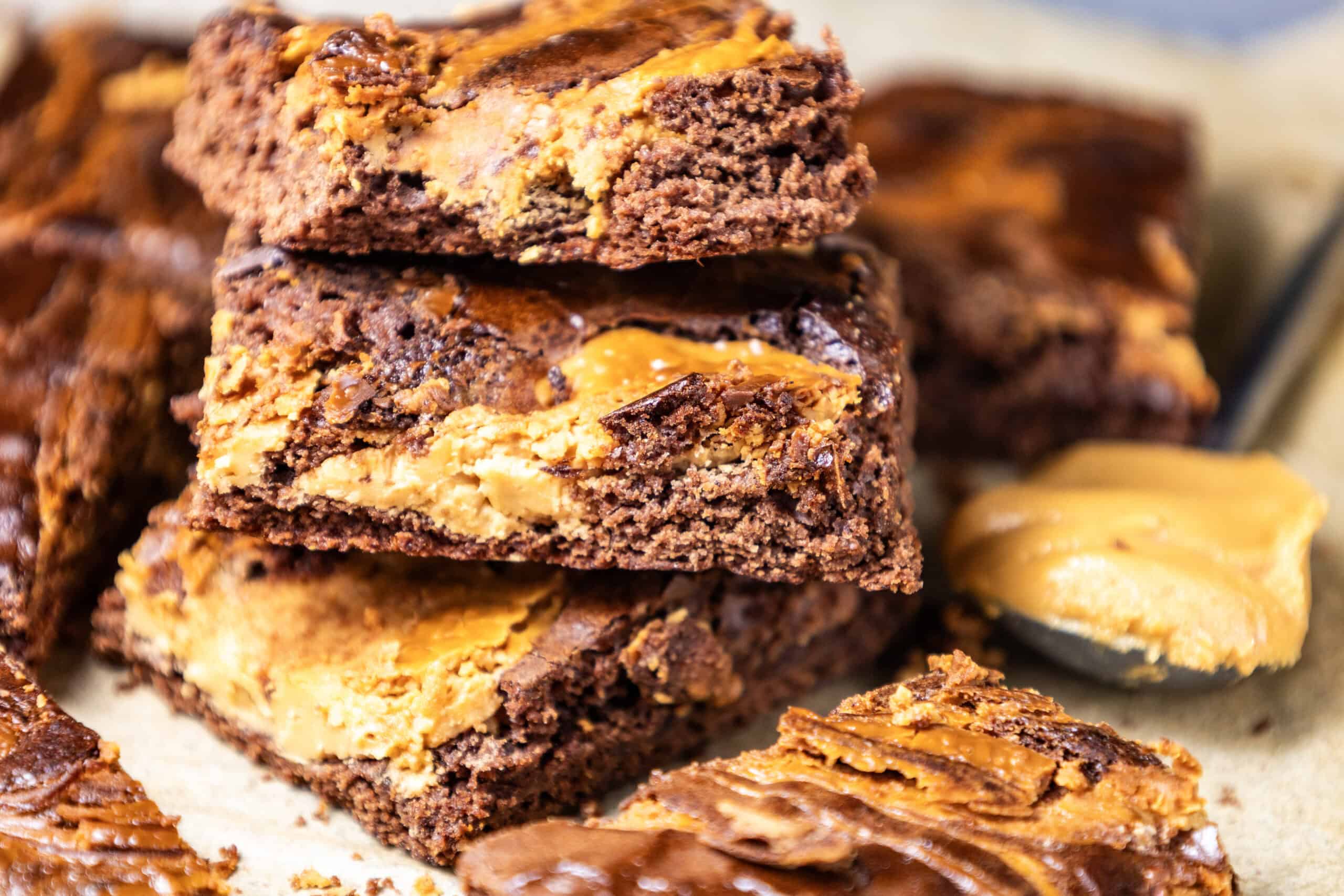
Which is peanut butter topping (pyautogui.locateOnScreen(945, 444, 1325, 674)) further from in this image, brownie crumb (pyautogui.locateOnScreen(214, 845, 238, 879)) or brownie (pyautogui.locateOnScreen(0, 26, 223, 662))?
brownie (pyautogui.locateOnScreen(0, 26, 223, 662))

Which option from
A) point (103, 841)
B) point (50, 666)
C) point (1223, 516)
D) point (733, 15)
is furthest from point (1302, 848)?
point (50, 666)

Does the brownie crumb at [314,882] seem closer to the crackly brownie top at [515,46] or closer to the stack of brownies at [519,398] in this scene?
the stack of brownies at [519,398]

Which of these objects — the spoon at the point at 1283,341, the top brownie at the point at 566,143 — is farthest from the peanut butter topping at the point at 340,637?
the spoon at the point at 1283,341

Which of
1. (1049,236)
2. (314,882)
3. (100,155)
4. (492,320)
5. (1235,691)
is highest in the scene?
(100,155)

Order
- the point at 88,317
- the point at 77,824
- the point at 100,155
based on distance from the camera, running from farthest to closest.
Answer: the point at 100,155, the point at 88,317, the point at 77,824

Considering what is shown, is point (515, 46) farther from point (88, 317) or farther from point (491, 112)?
point (88, 317)

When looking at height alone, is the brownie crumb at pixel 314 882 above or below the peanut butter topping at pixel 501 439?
below

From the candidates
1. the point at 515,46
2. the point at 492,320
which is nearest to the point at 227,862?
the point at 492,320
